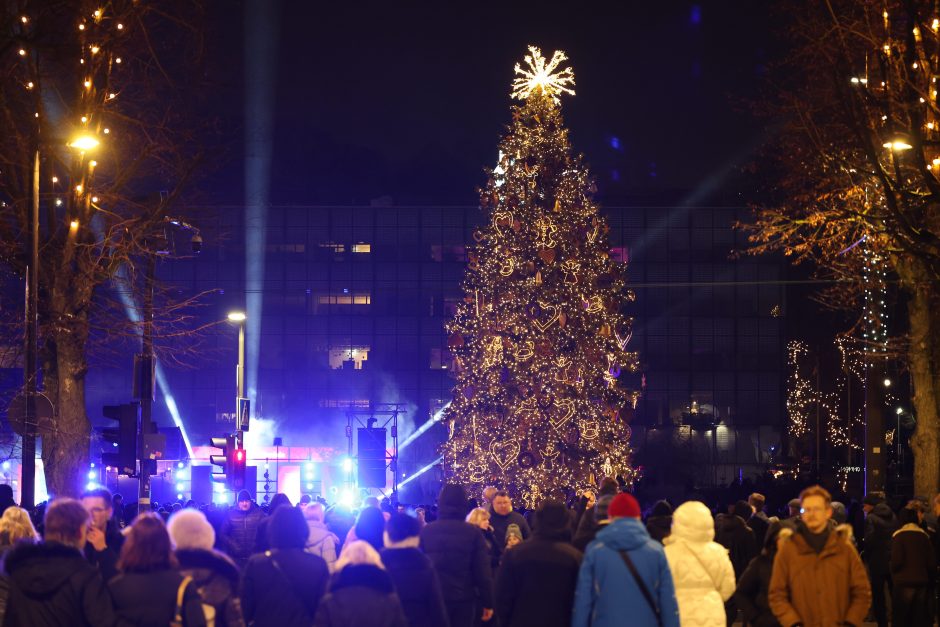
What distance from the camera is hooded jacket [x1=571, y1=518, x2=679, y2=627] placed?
9.28m

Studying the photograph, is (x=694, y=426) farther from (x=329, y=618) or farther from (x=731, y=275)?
(x=329, y=618)

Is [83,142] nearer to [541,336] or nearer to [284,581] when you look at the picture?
[284,581]

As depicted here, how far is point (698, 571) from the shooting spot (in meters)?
10.6

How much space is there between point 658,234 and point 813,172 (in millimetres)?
61264

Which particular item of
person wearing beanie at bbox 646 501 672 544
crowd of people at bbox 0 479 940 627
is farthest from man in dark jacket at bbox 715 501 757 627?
crowd of people at bbox 0 479 940 627

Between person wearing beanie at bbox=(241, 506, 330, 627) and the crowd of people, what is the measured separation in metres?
0.01

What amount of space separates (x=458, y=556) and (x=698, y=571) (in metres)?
2.14

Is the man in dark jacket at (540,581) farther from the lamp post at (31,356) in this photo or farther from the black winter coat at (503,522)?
the lamp post at (31,356)

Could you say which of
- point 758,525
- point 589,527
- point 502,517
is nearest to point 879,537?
point 758,525

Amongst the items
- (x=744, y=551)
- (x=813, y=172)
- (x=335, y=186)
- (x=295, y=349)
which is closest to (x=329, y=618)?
(x=744, y=551)

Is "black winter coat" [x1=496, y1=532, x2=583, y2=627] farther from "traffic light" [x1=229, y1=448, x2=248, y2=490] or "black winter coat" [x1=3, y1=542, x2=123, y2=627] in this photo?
"traffic light" [x1=229, y1=448, x2=248, y2=490]

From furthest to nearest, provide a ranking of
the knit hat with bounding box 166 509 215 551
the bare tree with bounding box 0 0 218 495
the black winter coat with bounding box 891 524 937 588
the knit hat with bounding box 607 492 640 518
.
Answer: the bare tree with bounding box 0 0 218 495, the black winter coat with bounding box 891 524 937 588, the knit hat with bounding box 607 492 640 518, the knit hat with bounding box 166 509 215 551

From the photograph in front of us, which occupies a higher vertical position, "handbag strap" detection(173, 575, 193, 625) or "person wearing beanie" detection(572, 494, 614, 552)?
"person wearing beanie" detection(572, 494, 614, 552)

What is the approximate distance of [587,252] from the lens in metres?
30.5
